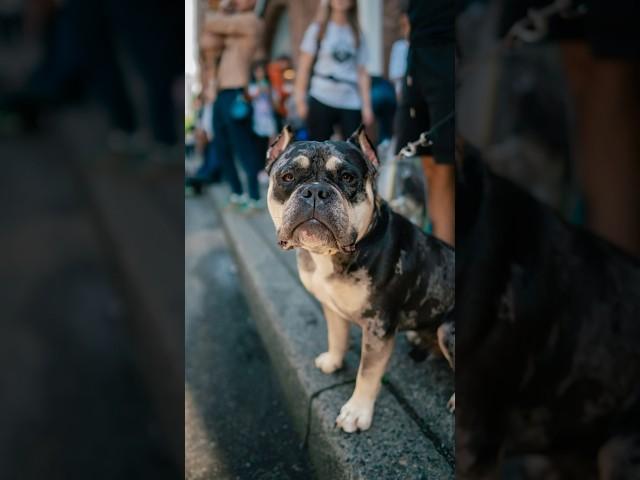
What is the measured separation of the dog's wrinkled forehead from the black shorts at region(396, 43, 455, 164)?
1.52 ft

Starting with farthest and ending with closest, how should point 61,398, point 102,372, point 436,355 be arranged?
point 436,355, point 61,398, point 102,372

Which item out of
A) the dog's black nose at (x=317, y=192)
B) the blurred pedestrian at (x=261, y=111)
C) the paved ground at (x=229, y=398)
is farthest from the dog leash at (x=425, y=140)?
the blurred pedestrian at (x=261, y=111)

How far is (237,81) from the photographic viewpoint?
4211mm

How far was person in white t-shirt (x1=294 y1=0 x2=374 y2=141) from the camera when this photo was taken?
1758mm

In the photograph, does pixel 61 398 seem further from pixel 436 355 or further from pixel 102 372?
pixel 436 355

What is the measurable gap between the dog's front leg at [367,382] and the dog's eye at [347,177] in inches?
20.1

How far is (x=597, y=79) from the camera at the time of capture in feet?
2.09

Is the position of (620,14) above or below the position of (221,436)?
above

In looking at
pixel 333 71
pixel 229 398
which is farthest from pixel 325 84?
pixel 229 398

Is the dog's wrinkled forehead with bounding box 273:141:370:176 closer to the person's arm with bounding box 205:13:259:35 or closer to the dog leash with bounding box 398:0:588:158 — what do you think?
the dog leash with bounding box 398:0:588:158

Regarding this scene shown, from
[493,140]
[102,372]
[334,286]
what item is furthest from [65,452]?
[493,140]

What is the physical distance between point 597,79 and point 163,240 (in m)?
0.60

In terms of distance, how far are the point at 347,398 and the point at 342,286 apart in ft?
1.61

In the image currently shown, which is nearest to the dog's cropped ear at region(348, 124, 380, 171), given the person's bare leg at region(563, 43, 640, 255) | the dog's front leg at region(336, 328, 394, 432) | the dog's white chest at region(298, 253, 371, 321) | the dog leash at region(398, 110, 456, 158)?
the dog's white chest at region(298, 253, 371, 321)
